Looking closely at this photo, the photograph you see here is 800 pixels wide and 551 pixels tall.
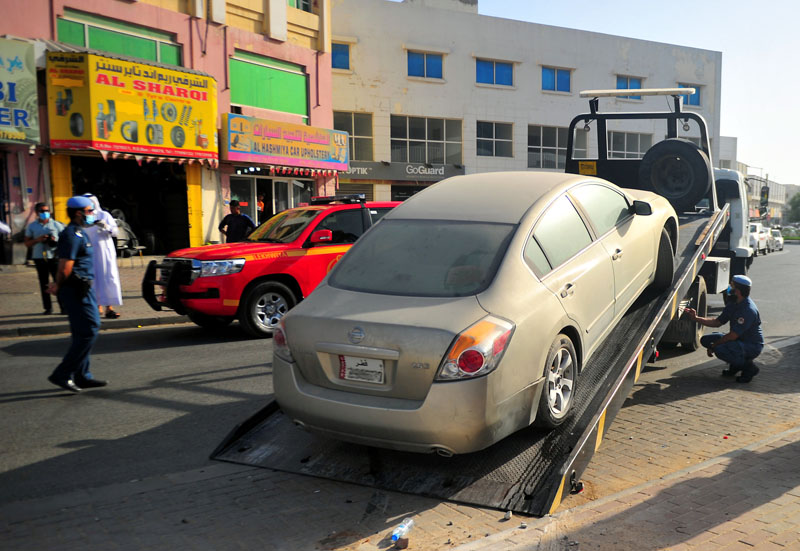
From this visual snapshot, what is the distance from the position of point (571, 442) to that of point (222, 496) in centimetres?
216

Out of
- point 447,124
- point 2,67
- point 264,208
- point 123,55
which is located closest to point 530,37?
point 447,124

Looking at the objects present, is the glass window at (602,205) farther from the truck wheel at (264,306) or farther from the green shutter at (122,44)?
the green shutter at (122,44)

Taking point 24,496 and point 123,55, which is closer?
point 24,496

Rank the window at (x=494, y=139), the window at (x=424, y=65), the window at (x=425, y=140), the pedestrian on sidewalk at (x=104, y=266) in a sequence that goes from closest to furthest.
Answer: the pedestrian on sidewalk at (x=104, y=266) < the window at (x=424, y=65) < the window at (x=425, y=140) < the window at (x=494, y=139)

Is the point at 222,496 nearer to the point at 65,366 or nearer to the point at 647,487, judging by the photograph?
the point at 647,487

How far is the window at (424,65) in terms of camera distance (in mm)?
31516

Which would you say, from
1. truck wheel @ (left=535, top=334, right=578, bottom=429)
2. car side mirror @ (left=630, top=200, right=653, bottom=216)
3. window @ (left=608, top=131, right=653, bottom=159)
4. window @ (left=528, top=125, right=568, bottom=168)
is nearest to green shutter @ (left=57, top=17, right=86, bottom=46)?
car side mirror @ (left=630, top=200, right=653, bottom=216)

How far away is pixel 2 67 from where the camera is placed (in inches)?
600

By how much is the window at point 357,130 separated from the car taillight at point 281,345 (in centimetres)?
2664

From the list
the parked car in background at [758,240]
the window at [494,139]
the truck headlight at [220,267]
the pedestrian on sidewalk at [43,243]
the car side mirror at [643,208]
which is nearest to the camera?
the car side mirror at [643,208]

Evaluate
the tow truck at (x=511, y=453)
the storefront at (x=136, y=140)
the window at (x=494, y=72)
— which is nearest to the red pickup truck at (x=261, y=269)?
the tow truck at (x=511, y=453)

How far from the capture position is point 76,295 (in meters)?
6.36

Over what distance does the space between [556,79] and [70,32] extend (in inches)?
1019

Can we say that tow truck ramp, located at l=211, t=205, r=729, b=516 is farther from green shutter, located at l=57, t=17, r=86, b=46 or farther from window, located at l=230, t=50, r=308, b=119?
window, located at l=230, t=50, r=308, b=119
